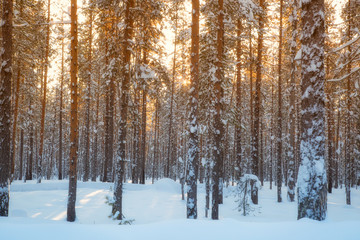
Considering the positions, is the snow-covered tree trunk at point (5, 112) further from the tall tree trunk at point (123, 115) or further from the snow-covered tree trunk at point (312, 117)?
the snow-covered tree trunk at point (312, 117)

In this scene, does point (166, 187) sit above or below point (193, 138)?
below

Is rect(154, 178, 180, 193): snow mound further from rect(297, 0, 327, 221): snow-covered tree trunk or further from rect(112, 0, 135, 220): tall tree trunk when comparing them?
rect(297, 0, 327, 221): snow-covered tree trunk

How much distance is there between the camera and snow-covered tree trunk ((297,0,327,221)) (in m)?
4.54

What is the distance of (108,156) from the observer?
2078 cm

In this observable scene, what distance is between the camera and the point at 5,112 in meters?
8.06

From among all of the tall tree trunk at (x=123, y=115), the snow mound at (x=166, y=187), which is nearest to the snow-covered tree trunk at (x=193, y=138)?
the tall tree trunk at (x=123, y=115)

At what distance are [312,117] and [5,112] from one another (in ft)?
28.9

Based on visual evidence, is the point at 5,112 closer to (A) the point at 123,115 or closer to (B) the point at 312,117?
(A) the point at 123,115

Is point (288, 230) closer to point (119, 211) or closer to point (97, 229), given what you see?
point (97, 229)

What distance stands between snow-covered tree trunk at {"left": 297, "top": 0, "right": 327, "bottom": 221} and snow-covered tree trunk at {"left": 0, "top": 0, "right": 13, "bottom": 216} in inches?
334

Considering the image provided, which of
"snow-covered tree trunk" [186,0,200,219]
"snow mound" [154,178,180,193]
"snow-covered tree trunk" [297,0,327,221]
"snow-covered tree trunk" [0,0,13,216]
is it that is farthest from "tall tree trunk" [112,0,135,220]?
"snow mound" [154,178,180,193]

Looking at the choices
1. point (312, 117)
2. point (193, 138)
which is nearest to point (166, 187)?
point (193, 138)

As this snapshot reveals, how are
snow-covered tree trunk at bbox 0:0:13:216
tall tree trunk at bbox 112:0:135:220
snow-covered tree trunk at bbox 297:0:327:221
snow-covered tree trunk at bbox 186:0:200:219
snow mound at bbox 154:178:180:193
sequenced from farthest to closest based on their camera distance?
snow mound at bbox 154:178:180:193 < tall tree trunk at bbox 112:0:135:220 < snow-covered tree trunk at bbox 186:0:200:219 < snow-covered tree trunk at bbox 0:0:13:216 < snow-covered tree trunk at bbox 297:0:327:221

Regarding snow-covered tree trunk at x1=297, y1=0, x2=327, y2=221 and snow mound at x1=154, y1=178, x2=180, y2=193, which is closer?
snow-covered tree trunk at x1=297, y1=0, x2=327, y2=221
